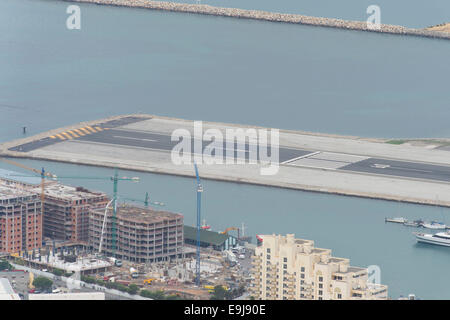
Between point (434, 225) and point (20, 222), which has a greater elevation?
point (20, 222)

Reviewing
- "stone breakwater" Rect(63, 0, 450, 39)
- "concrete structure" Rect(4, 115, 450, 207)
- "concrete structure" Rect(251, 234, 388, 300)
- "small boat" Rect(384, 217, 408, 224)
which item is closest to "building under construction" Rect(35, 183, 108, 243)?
"concrete structure" Rect(4, 115, 450, 207)

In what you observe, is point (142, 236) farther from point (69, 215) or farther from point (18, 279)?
point (18, 279)

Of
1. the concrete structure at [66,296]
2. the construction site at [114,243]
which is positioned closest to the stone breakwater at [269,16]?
the construction site at [114,243]

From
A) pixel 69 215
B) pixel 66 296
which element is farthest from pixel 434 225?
pixel 66 296

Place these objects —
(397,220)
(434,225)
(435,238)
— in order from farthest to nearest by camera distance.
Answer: (397,220) < (434,225) < (435,238)

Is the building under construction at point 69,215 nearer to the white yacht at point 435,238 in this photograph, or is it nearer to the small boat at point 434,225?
the white yacht at point 435,238

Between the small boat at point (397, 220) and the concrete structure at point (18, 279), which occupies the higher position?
the small boat at point (397, 220)
